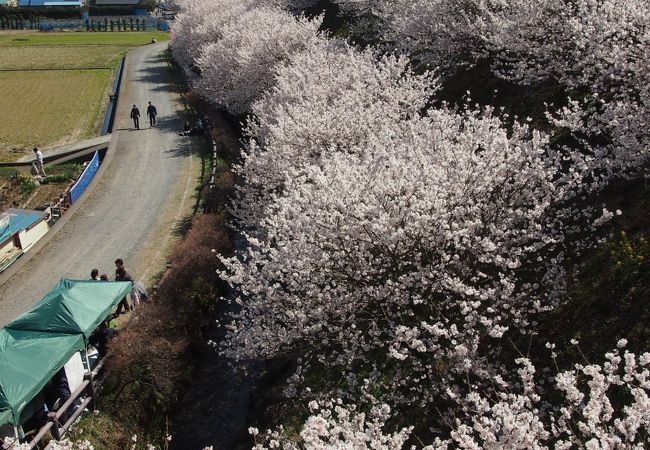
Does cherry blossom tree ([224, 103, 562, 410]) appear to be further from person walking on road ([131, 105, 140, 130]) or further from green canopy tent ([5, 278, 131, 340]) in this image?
person walking on road ([131, 105, 140, 130])

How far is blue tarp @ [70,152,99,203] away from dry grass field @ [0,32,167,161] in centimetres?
667

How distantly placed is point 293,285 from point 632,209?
790 cm

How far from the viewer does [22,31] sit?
112 m

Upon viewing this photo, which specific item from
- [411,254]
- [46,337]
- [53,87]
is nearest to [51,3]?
[53,87]

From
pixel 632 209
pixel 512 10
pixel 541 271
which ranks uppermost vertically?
pixel 512 10

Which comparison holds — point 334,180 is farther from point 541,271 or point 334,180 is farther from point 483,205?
point 541,271

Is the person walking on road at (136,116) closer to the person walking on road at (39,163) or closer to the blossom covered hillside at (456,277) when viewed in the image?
the person walking on road at (39,163)

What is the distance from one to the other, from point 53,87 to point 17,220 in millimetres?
38649

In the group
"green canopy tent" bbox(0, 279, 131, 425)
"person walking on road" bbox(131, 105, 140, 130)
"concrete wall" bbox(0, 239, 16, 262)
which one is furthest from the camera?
"person walking on road" bbox(131, 105, 140, 130)

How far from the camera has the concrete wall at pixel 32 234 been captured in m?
23.3

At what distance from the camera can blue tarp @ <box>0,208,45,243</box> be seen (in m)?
22.6

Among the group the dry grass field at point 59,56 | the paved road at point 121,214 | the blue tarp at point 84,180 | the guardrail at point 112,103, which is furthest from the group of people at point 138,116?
the dry grass field at point 59,56

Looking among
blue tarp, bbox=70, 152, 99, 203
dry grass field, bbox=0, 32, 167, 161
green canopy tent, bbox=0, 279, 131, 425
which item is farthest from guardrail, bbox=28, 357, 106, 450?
dry grass field, bbox=0, 32, 167, 161

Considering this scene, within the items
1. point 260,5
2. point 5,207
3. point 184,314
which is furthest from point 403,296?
point 260,5
